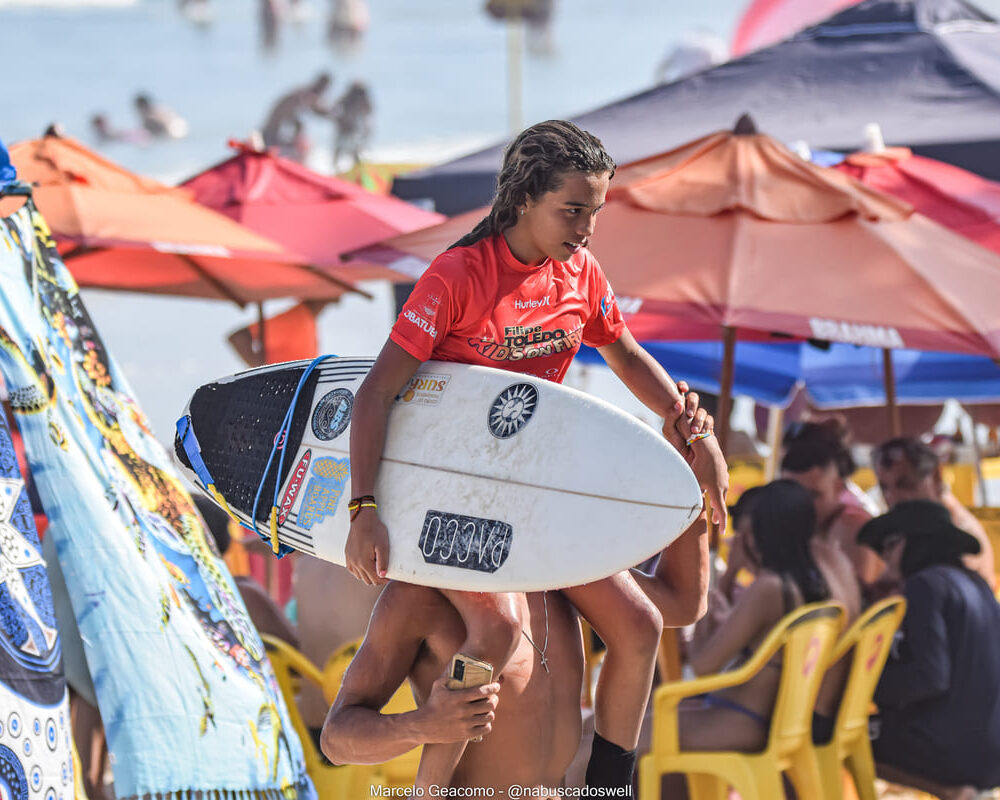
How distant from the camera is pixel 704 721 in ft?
13.5

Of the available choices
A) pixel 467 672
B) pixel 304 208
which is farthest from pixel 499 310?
pixel 304 208

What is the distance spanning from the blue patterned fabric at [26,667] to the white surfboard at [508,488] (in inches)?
31.9

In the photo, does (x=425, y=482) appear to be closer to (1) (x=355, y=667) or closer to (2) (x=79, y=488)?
(1) (x=355, y=667)

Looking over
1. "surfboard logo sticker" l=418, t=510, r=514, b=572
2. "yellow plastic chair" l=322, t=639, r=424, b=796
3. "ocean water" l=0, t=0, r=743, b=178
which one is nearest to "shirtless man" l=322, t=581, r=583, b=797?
"surfboard logo sticker" l=418, t=510, r=514, b=572

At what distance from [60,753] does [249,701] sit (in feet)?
1.62

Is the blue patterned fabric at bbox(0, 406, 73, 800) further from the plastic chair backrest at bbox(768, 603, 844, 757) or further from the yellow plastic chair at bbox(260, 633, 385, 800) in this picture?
the plastic chair backrest at bbox(768, 603, 844, 757)

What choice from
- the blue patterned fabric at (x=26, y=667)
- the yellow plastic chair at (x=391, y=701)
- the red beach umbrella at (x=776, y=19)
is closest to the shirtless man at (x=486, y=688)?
the blue patterned fabric at (x=26, y=667)

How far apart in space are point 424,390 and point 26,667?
116 centimetres

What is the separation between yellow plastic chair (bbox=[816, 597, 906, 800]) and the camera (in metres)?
4.25

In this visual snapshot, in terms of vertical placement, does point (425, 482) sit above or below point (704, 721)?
above

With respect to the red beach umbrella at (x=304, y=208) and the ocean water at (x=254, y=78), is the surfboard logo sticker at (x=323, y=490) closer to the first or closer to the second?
the red beach umbrella at (x=304, y=208)

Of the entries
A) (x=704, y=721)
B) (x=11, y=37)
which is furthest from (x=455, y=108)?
(x=704, y=721)

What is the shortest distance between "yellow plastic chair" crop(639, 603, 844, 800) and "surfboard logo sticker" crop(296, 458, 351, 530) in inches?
81.7

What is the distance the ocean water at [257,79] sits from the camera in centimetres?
1636
